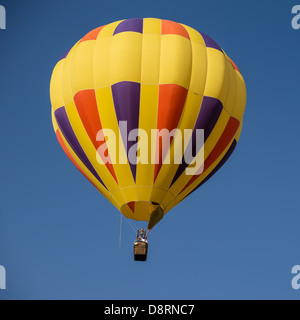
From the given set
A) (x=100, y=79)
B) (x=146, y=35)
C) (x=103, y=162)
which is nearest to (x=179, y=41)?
(x=146, y=35)

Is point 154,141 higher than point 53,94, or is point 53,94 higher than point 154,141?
point 53,94

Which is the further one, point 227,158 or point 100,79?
point 227,158

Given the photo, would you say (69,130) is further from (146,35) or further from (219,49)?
(219,49)

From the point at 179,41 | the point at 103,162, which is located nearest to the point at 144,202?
the point at 103,162

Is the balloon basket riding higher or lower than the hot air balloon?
lower

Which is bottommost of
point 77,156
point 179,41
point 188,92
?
point 77,156

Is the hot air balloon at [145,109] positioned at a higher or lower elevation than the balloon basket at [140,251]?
higher

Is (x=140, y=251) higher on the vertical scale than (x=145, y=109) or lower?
lower
